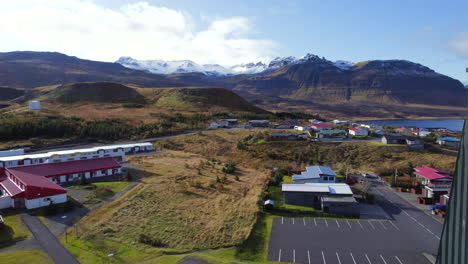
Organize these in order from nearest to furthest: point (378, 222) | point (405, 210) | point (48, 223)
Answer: point (48, 223) → point (378, 222) → point (405, 210)

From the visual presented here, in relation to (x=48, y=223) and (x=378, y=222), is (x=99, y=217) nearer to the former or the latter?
(x=48, y=223)

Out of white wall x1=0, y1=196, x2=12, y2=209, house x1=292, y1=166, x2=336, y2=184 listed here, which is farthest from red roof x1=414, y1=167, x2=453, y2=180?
white wall x1=0, y1=196, x2=12, y2=209

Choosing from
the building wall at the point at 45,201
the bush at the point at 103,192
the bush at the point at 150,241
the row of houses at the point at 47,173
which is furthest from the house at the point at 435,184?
the building wall at the point at 45,201

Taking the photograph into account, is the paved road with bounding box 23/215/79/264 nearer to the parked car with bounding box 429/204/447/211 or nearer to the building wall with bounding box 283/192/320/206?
the building wall with bounding box 283/192/320/206

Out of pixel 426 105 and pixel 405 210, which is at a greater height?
pixel 426 105

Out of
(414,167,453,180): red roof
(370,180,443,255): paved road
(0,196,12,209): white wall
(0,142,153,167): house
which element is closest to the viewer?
(370,180,443,255): paved road

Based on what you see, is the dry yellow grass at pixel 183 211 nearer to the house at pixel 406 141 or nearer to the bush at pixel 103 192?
the bush at pixel 103 192

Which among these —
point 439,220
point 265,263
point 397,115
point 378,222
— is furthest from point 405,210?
point 397,115
